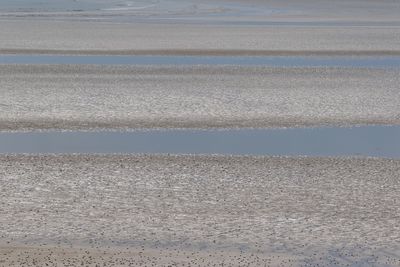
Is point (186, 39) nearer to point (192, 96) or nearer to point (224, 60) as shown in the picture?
point (224, 60)

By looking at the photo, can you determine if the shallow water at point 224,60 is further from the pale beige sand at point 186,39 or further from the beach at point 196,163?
the pale beige sand at point 186,39

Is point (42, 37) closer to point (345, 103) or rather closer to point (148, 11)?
point (345, 103)

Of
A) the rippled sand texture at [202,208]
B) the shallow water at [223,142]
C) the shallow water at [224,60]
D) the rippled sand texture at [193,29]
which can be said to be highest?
the rippled sand texture at [202,208]

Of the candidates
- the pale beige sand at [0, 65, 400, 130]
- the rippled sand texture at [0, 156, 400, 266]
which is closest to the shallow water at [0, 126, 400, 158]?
the pale beige sand at [0, 65, 400, 130]

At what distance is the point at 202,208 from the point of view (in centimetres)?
1205

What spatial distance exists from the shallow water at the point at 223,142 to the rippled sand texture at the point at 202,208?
81 cm

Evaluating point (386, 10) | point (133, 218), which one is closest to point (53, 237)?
point (133, 218)

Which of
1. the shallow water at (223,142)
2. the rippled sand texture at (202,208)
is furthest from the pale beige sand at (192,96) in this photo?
the rippled sand texture at (202,208)

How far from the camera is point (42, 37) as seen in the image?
37.2 metres

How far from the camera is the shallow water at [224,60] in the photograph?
94.9 ft

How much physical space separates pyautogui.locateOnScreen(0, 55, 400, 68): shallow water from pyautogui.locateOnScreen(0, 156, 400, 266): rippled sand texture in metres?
14.1

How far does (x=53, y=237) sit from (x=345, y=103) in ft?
38.4

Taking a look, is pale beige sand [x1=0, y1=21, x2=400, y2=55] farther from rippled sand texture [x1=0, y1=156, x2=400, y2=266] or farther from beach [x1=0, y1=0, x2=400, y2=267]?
rippled sand texture [x1=0, y1=156, x2=400, y2=266]

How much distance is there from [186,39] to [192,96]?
15.7 m
